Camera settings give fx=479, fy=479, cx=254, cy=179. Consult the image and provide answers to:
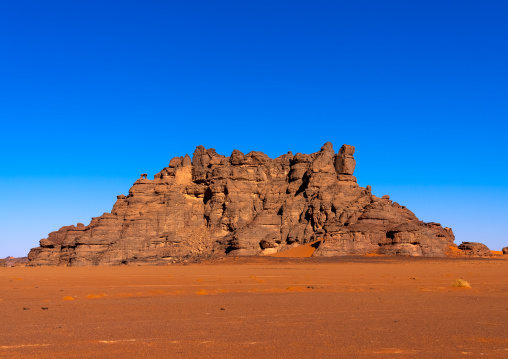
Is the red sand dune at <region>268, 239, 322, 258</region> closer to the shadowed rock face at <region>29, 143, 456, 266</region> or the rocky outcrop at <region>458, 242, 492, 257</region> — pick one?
the shadowed rock face at <region>29, 143, 456, 266</region>

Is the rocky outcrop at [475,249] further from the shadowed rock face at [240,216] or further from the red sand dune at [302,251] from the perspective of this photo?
the red sand dune at [302,251]

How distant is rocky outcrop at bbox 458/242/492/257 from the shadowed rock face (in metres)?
4.84

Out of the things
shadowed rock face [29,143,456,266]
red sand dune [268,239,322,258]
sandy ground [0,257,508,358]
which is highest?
shadowed rock face [29,143,456,266]

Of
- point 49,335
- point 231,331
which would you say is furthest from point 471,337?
point 49,335

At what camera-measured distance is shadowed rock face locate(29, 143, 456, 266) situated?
70.6 metres

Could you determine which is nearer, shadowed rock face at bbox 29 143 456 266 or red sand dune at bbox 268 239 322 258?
red sand dune at bbox 268 239 322 258

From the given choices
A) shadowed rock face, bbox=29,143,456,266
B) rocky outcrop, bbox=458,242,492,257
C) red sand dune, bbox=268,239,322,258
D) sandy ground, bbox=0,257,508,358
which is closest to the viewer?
sandy ground, bbox=0,257,508,358

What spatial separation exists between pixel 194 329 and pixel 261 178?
90.4 meters

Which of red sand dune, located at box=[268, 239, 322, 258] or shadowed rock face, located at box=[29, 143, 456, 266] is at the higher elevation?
shadowed rock face, located at box=[29, 143, 456, 266]

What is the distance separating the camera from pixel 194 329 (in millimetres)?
9484

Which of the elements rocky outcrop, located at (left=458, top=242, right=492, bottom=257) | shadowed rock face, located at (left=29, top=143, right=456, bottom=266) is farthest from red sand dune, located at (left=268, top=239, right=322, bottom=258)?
rocky outcrop, located at (left=458, top=242, right=492, bottom=257)

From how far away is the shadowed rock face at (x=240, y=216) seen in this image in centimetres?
7062

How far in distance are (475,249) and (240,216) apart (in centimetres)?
4150

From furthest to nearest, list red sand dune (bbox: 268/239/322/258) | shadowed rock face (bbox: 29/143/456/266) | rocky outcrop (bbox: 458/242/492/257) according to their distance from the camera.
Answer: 1. rocky outcrop (bbox: 458/242/492/257)
2. shadowed rock face (bbox: 29/143/456/266)
3. red sand dune (bbox: 268/239/322/258)
